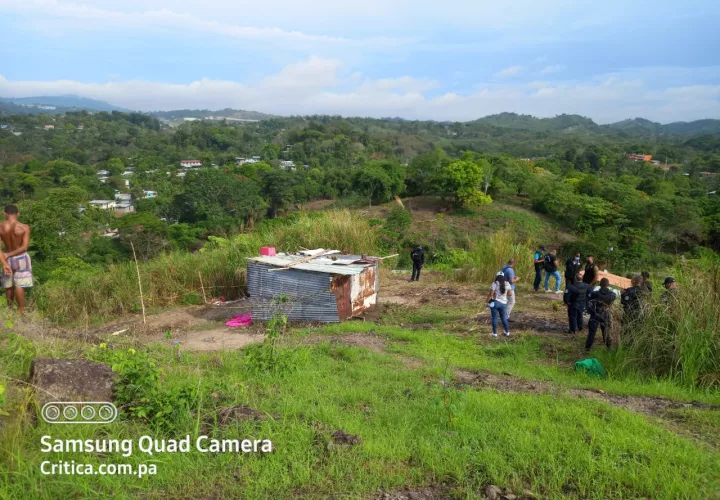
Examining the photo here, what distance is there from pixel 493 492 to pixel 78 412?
3.06 metres

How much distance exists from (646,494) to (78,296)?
1014 cm

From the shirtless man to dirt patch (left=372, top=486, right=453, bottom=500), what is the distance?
6.35m

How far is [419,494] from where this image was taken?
3162mm

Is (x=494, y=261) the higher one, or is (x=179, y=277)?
(x=494, y=261)

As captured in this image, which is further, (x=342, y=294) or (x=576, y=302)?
(x=342, y=294)

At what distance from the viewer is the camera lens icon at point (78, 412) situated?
139 inches

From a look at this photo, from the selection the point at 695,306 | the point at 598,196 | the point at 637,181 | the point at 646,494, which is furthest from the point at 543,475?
the point at 637,181

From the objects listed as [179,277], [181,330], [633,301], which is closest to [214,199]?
[179,277]

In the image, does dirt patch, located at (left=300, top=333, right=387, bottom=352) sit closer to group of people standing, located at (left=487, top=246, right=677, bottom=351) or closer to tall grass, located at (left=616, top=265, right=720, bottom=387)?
group of people standing, located at (left=487, top=246, right=677, bottom=351)

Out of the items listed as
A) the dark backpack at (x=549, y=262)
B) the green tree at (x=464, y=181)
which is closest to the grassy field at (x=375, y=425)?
the dark backpack at (x=549, y=262)

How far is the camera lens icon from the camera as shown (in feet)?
11.6

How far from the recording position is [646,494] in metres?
3.14

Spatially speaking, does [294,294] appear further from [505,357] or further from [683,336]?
[683,336]

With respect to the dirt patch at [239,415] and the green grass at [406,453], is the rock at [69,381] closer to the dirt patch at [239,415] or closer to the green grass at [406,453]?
the green grass at [406,453]
